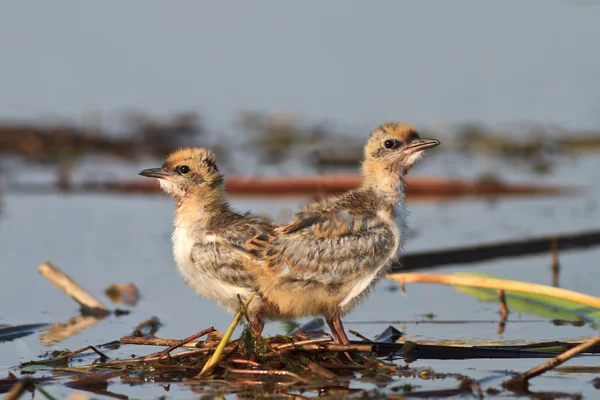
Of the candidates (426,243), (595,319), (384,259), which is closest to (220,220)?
(384,259)

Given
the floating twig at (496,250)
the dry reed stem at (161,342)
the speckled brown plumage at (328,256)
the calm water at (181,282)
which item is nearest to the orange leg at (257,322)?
the speckled brown plumage at (328,256)

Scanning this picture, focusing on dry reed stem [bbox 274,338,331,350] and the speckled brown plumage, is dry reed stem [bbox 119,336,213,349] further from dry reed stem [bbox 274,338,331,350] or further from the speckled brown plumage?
the speckled brown plumage

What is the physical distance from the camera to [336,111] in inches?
696

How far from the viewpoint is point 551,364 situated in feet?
19.3

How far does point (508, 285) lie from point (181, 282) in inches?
132

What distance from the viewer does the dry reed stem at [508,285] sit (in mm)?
7234

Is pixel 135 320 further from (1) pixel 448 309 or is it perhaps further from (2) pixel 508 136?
(2) pixel 508 136

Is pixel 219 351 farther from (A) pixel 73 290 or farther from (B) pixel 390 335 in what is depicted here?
(A) pixel 73 290

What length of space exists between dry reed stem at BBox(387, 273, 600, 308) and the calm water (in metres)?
0.35

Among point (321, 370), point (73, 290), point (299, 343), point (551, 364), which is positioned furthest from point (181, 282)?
point (551, 364)

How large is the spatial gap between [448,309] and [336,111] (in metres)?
9.20

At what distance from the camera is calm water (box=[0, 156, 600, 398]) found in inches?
302

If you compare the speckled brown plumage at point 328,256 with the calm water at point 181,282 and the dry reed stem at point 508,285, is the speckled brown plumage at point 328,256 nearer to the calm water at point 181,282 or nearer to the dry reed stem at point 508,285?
the calm water at point 181,282

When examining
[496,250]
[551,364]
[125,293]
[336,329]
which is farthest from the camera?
[496,250]
